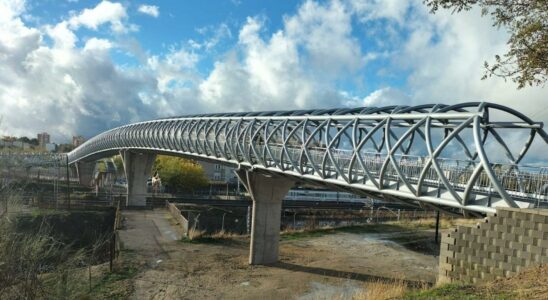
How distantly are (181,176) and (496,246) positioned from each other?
8239cm

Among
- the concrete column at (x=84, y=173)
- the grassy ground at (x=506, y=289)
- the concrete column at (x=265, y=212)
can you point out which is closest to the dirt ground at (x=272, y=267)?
the concrete column at (x=265, y=212)

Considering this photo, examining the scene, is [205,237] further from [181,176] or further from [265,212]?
[181,176]

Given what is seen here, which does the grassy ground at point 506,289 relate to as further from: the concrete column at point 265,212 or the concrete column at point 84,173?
the concrete column at point 84,173

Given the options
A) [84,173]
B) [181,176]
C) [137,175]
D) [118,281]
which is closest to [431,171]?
[118,281]

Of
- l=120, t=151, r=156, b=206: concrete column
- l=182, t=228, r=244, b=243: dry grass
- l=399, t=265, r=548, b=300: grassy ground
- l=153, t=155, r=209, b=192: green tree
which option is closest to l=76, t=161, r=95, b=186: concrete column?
l=153, t=155, r=209, b=192: green tree

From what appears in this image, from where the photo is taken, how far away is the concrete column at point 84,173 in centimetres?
10615

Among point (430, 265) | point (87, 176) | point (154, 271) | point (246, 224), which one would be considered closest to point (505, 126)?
point (430, 265)

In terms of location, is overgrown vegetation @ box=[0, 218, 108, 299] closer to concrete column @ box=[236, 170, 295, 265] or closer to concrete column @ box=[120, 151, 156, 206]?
concrete column @ box=[236, 170, 295, 265]

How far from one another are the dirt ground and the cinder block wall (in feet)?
16.4

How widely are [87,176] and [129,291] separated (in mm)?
94028

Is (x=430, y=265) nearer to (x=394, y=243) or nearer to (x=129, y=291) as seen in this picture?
(x=394, y=243)

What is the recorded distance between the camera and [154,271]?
26609 mm

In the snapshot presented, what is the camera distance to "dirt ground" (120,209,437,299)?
23609mm

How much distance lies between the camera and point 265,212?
31.5 meters
